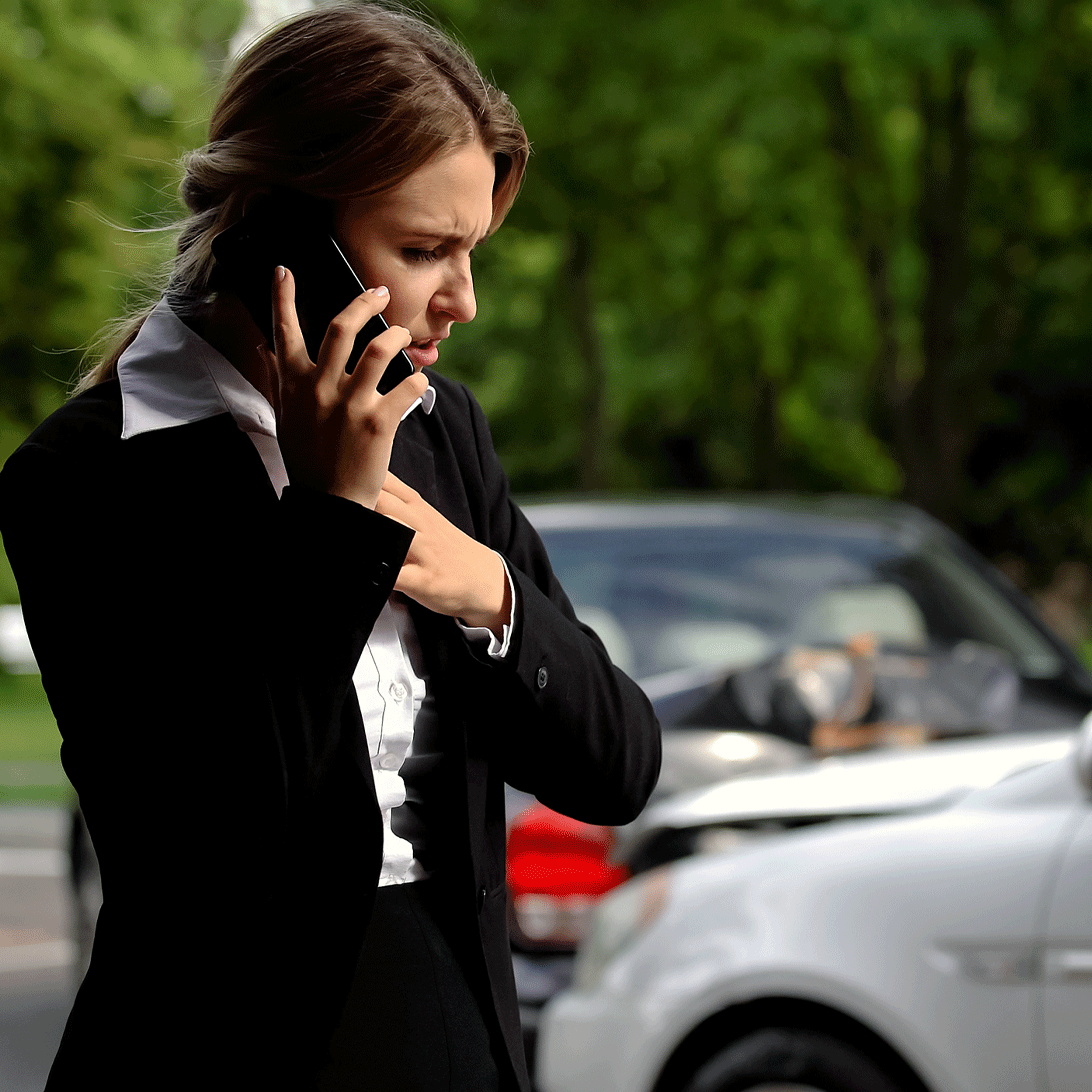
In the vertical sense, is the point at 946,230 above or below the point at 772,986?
below

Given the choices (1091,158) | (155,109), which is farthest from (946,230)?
(155,109)

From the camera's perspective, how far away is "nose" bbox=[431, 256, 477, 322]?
1.74 meters

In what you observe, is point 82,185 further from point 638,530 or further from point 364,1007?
point 364,1007

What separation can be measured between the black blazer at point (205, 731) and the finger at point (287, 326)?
4.3 inches

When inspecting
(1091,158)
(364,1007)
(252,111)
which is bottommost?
(1091,158)

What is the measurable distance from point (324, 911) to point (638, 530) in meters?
4.68

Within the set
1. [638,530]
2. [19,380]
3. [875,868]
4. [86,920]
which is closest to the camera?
[875,868]

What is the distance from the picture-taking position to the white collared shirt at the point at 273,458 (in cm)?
170

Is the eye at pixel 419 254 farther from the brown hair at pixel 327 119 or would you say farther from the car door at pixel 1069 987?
the car door at pixel 1069 987

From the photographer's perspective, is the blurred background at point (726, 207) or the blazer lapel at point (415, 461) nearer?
the blazer lapel at point (415, 461)

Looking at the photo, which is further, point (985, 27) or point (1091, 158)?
point (1091, 158)

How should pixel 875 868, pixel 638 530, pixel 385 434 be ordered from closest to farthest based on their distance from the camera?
pixel 385 434, pixel 875 868, pixel 638 530

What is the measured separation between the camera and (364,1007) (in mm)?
1686

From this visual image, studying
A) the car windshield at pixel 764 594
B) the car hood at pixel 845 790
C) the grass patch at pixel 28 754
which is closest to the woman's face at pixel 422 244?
the car hood at pixel 845 790
